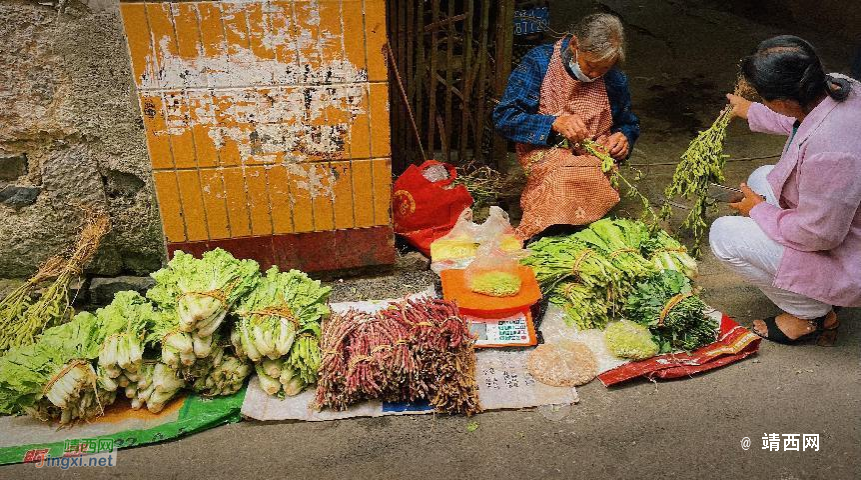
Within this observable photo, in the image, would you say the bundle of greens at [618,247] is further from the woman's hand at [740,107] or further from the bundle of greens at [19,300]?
the bundle of greens at [19,300]

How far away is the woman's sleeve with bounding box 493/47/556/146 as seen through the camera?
4.70 m

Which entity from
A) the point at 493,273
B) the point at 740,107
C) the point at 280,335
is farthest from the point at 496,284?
the point at 740,107

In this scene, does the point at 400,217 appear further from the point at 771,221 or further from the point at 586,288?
the point at 771,221

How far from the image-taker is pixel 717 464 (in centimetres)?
337

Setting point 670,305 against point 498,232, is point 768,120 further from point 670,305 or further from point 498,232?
point 498,232

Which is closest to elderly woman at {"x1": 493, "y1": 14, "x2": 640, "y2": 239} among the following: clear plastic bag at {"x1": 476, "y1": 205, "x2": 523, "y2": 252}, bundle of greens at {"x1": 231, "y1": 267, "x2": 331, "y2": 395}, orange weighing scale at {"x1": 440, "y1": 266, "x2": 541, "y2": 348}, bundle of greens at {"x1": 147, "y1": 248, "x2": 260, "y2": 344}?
clear plastic bag at {"x1": 476, "y1": 205, "x2": 523, "y2": 252}

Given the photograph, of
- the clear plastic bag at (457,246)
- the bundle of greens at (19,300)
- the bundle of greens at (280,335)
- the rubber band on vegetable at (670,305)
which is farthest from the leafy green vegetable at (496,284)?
the bundle of greens at (19,300)

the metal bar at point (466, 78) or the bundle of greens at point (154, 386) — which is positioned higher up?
the metal bar at point (466, 78)

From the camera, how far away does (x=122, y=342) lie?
347 cm

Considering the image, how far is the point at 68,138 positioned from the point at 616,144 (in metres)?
3.46

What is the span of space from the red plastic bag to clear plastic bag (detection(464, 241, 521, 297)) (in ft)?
1.94

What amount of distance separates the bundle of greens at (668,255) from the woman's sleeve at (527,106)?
98 cm

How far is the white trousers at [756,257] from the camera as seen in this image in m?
3.90

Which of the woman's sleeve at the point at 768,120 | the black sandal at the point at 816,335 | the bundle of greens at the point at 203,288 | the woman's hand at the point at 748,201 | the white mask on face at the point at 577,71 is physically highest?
the white mask on face at the point at 577,71
